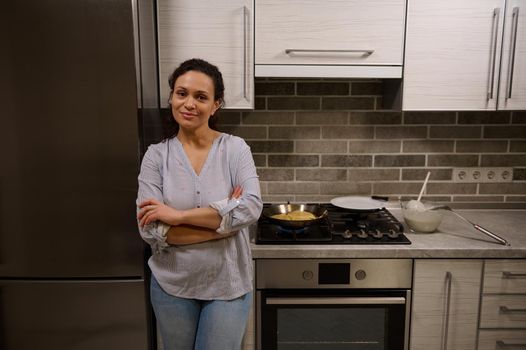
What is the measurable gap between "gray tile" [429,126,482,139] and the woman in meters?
1.24

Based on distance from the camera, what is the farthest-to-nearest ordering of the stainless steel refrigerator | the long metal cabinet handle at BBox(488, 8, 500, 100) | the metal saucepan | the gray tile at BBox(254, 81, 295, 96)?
the gray tile at BBox(254, 81, 295, 96) < the metal saucepan < the long metal cabinet handle at BBox(488, 8, 500, 100) < the stainless steel refrigerator

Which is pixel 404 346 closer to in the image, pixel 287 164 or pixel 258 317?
pixel 258 317

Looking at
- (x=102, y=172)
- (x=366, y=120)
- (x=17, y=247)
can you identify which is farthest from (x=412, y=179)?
(x=17, y=247)

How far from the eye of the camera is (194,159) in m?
1.51

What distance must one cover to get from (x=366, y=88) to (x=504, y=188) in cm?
88

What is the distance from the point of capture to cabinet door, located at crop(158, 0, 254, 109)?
1.86 metres

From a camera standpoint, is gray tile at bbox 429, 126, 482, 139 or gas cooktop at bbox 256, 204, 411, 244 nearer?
gas cooktop at bbox 256, 204, 411, 244

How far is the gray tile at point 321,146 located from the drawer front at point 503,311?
0.95 m

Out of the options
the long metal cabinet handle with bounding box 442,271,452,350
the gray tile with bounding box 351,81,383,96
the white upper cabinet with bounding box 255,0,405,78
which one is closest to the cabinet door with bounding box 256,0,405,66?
the white upper cabinet with bounding box 255,0,405,78

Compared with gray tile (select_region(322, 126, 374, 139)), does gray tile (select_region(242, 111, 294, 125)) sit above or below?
above

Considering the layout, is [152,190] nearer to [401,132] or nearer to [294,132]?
[294,132]

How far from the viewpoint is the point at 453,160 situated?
7.66 feet

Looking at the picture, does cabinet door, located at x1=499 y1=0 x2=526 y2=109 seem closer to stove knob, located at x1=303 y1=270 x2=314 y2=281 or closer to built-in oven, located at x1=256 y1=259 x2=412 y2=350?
built-in oven, located at x1=256 y1=259 x2=412 y2=350

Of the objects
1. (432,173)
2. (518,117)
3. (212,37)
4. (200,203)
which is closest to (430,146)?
(432,173)
